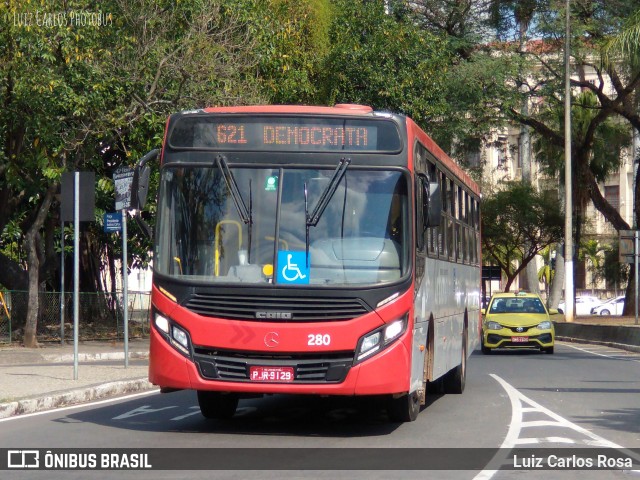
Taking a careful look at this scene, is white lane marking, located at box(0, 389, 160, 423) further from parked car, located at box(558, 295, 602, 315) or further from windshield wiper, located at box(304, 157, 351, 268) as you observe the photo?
parked car, located at box(558, 295, 602, 315)

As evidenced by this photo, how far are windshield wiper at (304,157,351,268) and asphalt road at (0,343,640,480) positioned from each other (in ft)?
7.02

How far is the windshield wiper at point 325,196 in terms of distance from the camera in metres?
11.8

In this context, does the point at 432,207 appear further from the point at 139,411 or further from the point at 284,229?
the point at 139,411

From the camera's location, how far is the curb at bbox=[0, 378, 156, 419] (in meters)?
14.2

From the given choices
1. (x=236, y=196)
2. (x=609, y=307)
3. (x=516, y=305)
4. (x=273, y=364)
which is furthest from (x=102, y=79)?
(x=609, y=307)

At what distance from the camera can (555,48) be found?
42656 millimetres

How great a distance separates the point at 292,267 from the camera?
11625mm

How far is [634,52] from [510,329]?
10114mm

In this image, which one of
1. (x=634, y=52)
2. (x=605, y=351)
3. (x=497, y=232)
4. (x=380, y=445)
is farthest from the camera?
(x=497, y=232)

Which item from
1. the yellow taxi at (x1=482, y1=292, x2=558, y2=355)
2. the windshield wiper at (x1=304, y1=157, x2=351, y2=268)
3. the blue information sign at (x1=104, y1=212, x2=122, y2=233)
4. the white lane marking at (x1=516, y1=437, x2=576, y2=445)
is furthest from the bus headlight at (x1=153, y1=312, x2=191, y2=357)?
the yellow taxi at (x1=482, y1=292, x2=558, y2=355)

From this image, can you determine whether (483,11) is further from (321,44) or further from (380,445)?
(380,445)

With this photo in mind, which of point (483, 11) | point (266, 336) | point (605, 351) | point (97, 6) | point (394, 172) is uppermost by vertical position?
point (483, 11)

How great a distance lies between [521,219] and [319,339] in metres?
58.1

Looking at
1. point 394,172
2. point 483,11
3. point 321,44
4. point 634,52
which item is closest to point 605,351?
point 634,52
